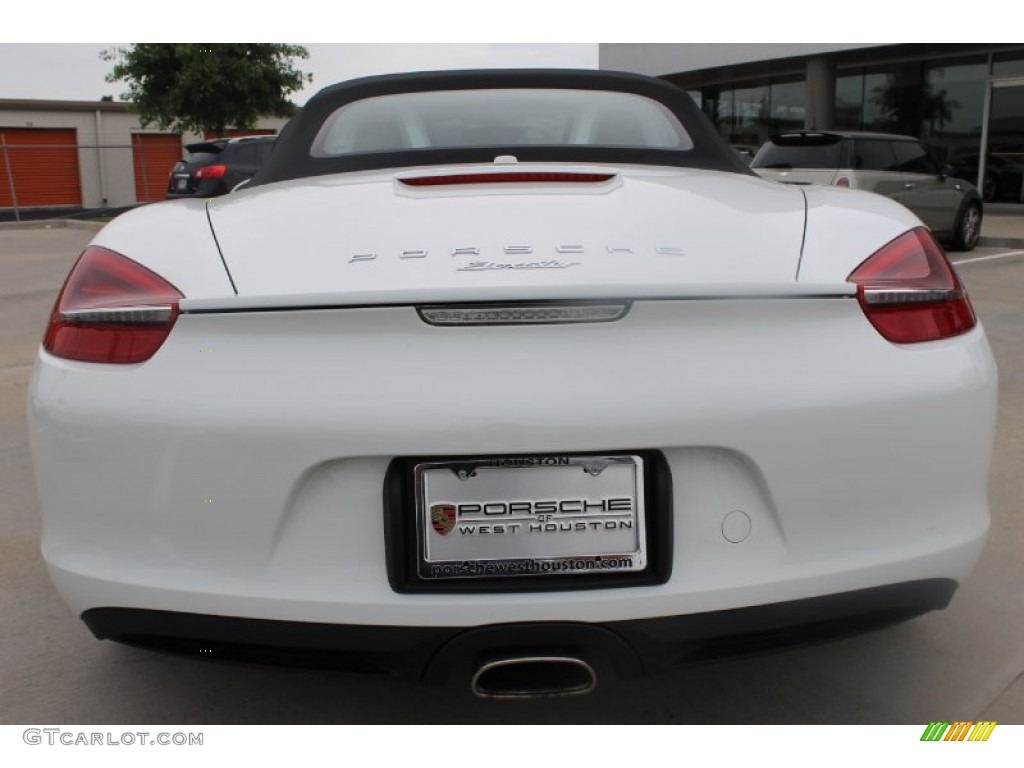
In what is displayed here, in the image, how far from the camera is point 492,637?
154 centimetres

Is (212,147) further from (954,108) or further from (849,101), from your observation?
(954,108)

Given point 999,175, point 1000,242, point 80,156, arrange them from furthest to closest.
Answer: point 80,156 → point 999,175 → point 1000,242

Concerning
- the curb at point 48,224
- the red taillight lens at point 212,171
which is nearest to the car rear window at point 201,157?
the red taillight lens at point 212,171

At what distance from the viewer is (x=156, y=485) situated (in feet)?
5.15

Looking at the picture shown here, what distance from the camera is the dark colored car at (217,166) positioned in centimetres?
1480

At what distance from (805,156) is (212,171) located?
8659mm

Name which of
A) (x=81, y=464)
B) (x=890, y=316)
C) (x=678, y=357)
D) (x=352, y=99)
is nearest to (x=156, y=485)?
(x=81, y=464)

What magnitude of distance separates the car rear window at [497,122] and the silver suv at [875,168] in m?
8.19

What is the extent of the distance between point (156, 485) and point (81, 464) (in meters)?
0.14

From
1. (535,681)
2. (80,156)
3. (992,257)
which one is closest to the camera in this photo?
(535,681)

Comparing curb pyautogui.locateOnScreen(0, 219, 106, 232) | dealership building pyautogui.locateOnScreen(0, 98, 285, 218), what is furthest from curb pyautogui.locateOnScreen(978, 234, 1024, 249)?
dealership building pyautogui.locateOnScreen(0, 98, 285, 218)

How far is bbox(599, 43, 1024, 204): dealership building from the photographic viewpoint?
18.1 meters

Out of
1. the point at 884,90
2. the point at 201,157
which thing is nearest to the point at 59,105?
the point at 201,157

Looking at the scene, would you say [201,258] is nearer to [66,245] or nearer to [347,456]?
[347,456]
